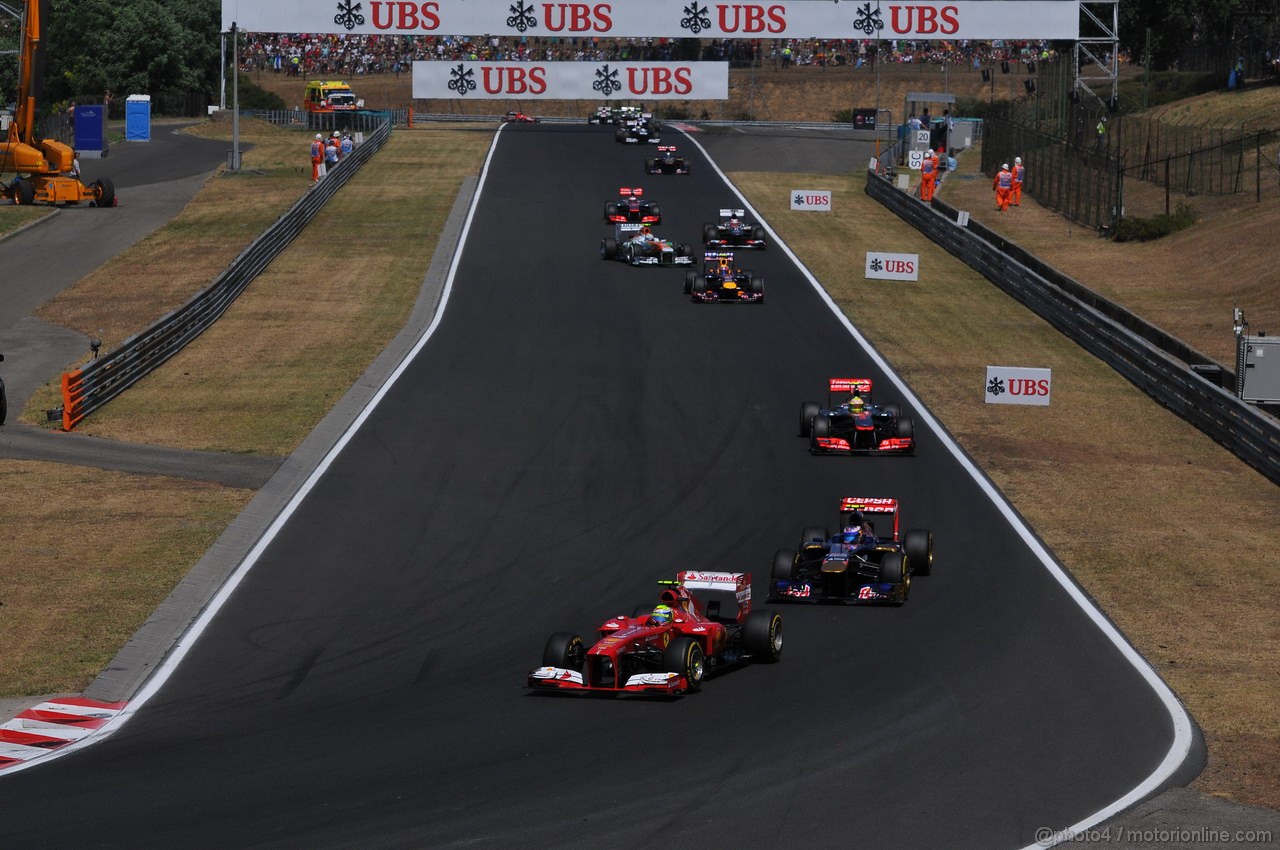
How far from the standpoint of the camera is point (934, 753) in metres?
14.4

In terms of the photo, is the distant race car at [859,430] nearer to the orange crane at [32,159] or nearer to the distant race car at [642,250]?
the distant race car at [642,250]

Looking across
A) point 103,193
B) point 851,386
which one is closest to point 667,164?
point 103,193

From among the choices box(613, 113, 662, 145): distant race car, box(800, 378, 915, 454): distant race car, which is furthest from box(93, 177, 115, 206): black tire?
box(800, 378, 915, 454): distant race car

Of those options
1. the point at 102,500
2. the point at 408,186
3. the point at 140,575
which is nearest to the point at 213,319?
the point at 102,500

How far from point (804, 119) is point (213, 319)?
231 feet

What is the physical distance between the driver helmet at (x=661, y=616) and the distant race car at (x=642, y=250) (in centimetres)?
2974

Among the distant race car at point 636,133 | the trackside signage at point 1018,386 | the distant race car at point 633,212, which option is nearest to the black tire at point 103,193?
the distant race car at point 633,212

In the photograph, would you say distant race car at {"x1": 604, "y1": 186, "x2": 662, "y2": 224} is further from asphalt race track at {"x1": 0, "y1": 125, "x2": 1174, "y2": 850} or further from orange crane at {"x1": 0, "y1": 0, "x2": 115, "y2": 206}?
asphalt race track at {"x1": 0, "y1": 125, "x2": 1174, "y2": 850}

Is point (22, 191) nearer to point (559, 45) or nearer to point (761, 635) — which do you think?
point (559, 45)

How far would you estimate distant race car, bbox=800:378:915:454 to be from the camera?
2708 cm

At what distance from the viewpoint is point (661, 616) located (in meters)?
16.6

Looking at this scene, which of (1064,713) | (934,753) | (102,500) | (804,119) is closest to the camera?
(934,753)

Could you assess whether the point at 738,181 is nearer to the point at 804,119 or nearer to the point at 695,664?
the point at 804,119

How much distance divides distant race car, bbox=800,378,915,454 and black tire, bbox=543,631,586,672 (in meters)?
11.3
